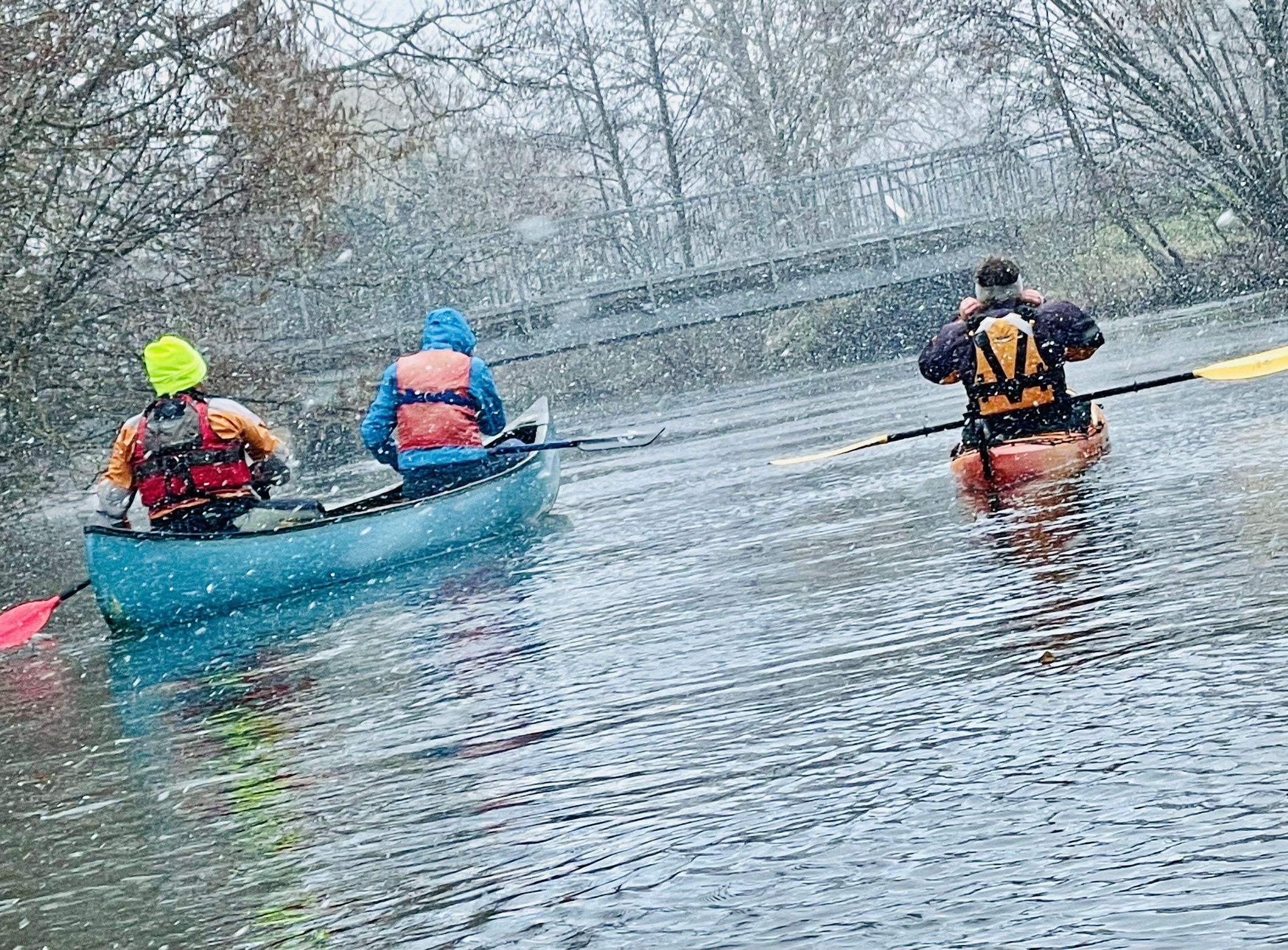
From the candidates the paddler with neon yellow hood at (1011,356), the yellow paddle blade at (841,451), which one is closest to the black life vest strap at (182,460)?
the yellow paddle blade at (841,451)

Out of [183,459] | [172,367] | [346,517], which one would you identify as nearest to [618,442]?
[346,517]

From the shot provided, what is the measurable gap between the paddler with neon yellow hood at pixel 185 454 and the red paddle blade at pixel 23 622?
0.65 m

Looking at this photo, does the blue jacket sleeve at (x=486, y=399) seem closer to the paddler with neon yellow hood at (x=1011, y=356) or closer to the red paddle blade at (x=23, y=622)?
the red paddle blade at (x=23, y=622)

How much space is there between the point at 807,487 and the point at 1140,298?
17.1m

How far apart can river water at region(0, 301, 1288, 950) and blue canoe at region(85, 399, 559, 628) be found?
1.10ft

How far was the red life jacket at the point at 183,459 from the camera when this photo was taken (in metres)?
10.9

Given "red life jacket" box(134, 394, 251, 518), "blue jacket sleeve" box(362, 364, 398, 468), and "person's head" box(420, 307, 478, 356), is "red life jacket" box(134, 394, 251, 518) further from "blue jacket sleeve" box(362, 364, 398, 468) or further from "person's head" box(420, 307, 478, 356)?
"person's head" box(420, 307, 478, 356)

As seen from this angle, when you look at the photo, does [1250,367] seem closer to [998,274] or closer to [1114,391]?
[1114,391]

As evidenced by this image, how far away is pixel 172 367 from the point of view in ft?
35.6

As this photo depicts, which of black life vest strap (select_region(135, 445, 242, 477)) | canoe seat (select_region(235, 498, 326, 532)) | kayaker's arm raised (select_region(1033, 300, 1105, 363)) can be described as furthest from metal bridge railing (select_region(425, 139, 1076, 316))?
kayaker's arm raised (select_region(1033, 300, 1105, 363))

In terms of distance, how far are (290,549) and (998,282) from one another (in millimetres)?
4432

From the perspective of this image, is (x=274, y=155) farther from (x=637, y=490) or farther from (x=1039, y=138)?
(x=1039, y=138)

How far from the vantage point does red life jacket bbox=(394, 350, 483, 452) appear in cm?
1249

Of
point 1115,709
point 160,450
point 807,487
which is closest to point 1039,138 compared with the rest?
point 807,487
